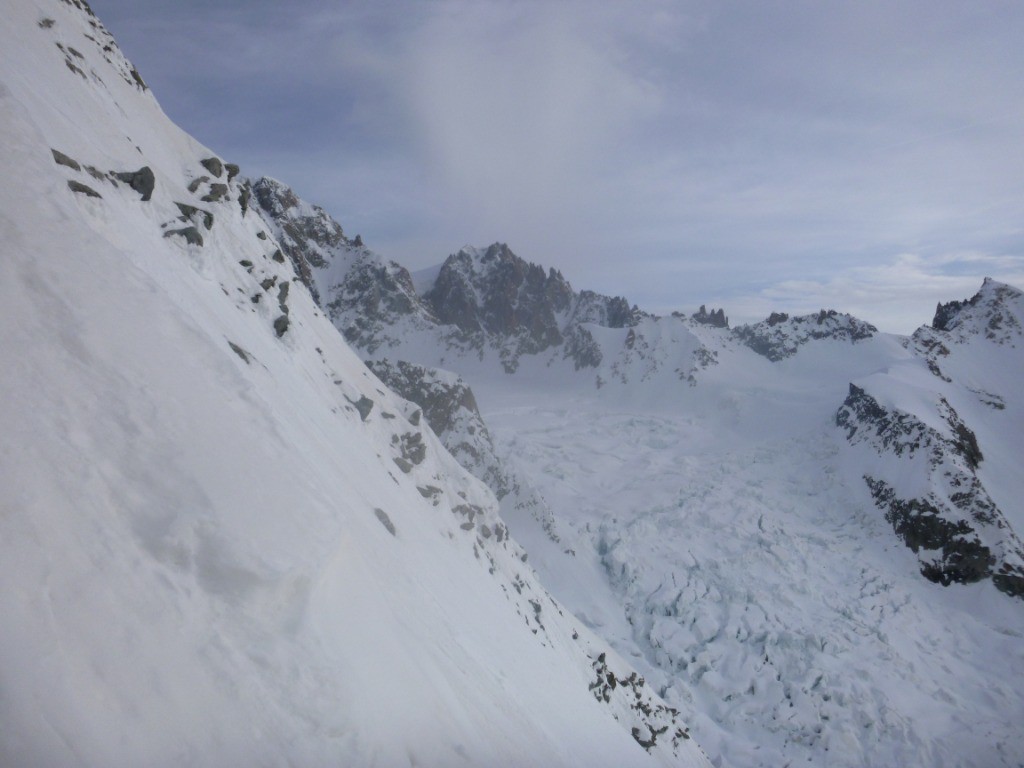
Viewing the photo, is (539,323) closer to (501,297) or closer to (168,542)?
(501,297)

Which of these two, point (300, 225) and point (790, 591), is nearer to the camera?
point (790, 591)

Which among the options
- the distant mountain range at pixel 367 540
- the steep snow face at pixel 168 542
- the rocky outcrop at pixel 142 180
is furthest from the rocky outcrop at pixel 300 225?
the steep snow face at pixel 168 542

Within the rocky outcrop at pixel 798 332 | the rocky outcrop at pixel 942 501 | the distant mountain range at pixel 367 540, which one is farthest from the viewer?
the rocky outcrop at pixel 798 332

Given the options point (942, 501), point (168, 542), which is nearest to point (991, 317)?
point (942, 501)

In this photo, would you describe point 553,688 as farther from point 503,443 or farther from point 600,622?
point 503,443

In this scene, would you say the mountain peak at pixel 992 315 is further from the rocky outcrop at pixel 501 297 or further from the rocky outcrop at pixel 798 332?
the rocky outcrop at pixel 501 297

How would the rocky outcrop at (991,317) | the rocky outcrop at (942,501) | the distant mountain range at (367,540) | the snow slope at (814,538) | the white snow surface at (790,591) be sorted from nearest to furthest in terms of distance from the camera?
the distant mountain range at (367,540)
the white snow surface at (790,591)
the snow slope at (814,538)
the rocky outcrop at (942,501)
the rocky outcrop at (991,317)

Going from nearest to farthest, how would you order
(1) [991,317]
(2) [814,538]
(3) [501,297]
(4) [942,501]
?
(4) [942,501] → (2) [814,538] → (1) [991,317] → (3) [501,297]
